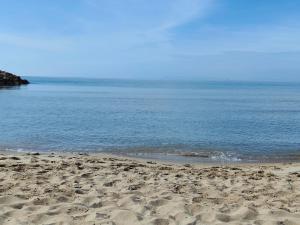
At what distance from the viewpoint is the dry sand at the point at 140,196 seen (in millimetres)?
6832

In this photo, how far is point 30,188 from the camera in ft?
28.4

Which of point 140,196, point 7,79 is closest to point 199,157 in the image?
point 140,196

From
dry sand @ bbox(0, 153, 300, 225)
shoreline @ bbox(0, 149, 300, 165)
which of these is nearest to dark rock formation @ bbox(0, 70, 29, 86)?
shoreline @ bbox(0, 149, 300, 165)

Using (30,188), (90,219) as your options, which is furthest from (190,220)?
(30,188)

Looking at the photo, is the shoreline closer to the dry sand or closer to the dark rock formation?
the dry sand

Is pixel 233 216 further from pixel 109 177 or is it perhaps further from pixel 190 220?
pixel 109 177

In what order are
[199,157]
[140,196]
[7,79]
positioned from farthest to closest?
[7,79] < [199,157] < [140,196]

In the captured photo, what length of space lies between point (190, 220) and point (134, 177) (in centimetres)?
376

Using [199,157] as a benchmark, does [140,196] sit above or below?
above

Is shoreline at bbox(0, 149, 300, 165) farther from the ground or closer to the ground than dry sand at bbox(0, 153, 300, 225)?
closer to the ground

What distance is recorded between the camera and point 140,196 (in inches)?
326

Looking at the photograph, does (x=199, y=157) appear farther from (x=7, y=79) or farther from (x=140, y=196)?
(x=7, y=79)

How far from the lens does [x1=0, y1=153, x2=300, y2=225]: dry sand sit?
6832 mm

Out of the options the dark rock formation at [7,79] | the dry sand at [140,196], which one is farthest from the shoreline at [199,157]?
the dark rock formation at [7,79]
